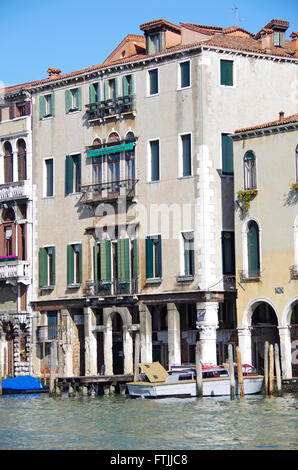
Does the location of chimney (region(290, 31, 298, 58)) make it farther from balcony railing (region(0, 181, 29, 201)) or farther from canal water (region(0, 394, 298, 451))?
canal water (region(0, 394, 298, 451))

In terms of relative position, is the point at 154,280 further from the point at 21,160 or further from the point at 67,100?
the point at 21,160

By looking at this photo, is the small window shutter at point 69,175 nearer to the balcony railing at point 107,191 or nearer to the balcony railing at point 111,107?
the balcony railing at point 107,191

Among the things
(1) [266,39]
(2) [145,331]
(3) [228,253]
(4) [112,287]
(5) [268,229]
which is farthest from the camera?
(4) [112,287]

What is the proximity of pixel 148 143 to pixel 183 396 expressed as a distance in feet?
35.7

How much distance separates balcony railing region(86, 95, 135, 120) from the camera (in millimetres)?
53469

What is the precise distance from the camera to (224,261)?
167 feet

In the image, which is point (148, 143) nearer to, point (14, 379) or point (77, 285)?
point (77, 285)

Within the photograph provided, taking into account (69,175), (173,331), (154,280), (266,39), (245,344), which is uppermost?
(266,39)

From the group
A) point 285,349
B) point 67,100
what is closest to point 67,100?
point 67,100

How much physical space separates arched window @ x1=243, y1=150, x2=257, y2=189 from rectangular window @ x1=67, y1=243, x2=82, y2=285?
878 cm

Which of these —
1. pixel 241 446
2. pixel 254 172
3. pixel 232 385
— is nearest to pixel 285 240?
pixel 254 172

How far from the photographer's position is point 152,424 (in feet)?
130

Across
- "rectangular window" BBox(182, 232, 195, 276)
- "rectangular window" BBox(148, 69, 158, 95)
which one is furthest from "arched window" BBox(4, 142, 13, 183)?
"rectangular window" BBox(182, 232, 195, 276)

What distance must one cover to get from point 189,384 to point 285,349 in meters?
3.70
